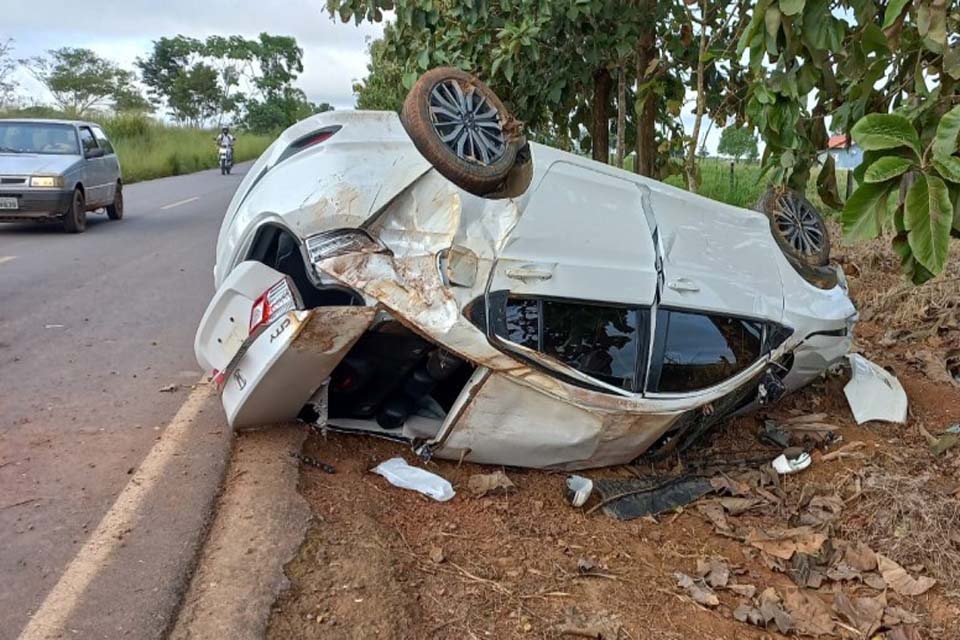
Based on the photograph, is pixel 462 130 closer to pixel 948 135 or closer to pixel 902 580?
pixel 948 135

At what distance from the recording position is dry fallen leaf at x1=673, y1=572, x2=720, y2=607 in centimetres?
322

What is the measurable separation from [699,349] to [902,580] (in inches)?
53.9

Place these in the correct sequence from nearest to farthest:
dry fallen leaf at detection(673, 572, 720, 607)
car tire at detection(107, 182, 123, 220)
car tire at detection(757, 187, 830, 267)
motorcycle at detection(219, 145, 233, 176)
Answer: dry fallen leaf at detection(673, 572, 720, 607) < car tire at detection(757, 187, 830, 267) < car tire at detection(107, 182, 123, 220) < motorcycle at detection(219, 145, 233, 176)

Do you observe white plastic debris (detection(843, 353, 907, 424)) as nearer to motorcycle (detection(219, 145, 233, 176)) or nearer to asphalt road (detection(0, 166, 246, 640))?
asphalt road (detection(0, 166, 246, 640))

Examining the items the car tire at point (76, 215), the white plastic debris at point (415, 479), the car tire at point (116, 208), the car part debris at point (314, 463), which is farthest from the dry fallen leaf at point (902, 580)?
the car tire at point (116, 208)

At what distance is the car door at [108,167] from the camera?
13.1 m

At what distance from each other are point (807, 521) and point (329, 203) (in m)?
2.79

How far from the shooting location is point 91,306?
23.3 feet

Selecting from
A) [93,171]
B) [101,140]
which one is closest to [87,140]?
[93,171]

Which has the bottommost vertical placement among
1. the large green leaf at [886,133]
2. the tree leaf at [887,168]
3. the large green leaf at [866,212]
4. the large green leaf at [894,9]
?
the large green leaf at [866,212]

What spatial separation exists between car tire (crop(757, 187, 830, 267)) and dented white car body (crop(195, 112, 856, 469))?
605 millimetres

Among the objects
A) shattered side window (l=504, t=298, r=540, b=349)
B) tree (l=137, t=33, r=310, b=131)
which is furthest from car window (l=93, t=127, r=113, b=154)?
tree (l=137, t=33, r=310, b=131)

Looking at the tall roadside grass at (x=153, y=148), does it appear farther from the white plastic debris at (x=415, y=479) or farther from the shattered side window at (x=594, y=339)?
the shattered side window at (x=594, y=339)

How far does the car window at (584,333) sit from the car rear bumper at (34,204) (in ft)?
32.3
